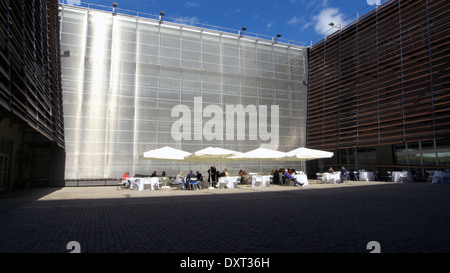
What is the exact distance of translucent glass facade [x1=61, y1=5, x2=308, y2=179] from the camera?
19.1m

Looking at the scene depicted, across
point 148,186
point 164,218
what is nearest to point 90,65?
point 148,186

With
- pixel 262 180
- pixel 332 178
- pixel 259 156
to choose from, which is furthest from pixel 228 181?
pixel 332 178

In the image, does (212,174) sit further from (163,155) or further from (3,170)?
(3,170)

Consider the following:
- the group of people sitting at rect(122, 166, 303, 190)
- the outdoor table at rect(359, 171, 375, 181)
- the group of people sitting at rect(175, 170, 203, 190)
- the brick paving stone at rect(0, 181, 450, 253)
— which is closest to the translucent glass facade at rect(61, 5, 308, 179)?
the group of people sitting at rect(122, 166, 303, 190)

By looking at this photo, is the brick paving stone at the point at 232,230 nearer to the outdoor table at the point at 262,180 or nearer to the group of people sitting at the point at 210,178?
the group of people sitting at the point at 210,178

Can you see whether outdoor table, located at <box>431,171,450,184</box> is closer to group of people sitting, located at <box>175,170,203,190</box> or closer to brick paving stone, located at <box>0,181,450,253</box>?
brick paving stone, located at <box>0,181,450,253</box>

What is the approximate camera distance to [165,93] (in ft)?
69.4

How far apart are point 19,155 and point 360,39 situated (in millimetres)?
24497

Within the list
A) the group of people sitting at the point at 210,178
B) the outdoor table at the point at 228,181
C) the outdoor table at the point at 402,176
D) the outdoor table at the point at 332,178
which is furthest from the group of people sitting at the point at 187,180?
the outdoor table at the point at 402,176

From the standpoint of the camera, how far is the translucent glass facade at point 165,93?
62.7 ft

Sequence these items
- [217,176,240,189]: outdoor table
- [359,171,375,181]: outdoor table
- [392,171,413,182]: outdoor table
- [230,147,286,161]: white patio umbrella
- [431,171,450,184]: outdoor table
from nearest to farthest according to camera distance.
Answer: [217,176,240,189]: outdoor table → [431,171,450,184]: outdoor table → [230,147,286,161]: white patio umbrella → [392,171,413,182]: outdoor table → [359,171,375,181]: outdoor table

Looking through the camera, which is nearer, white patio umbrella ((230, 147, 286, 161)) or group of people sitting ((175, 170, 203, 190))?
group of people sitting ((175, 170, 203, 190))

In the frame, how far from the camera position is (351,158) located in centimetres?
2420
